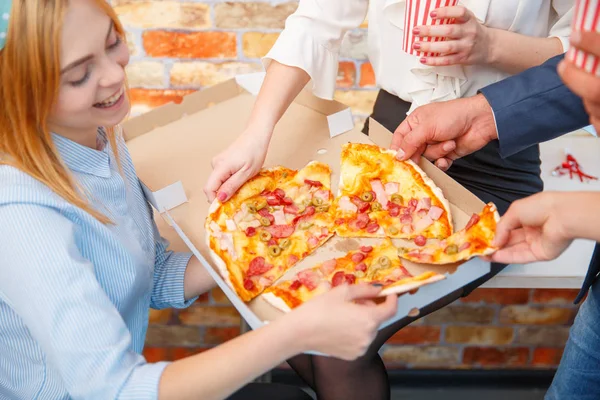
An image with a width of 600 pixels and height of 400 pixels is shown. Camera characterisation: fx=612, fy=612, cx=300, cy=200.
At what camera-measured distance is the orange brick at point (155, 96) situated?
7.00 feet

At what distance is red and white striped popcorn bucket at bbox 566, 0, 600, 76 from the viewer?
798mm

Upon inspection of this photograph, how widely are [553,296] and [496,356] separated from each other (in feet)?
1.06

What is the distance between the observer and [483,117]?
1337 mm

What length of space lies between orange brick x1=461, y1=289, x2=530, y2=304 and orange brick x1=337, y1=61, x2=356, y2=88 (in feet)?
2.76

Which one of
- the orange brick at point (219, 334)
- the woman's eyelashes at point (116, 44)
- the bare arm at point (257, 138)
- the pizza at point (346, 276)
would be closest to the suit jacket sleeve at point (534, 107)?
the pizza at point (346, 276)

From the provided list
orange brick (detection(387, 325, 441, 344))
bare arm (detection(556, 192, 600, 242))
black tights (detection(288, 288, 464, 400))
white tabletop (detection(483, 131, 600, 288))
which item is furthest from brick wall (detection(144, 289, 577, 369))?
bare arm (detection(556, 192, 600, 242))

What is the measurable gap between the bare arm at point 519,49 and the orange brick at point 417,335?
1.10 meters

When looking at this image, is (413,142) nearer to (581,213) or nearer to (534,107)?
(534,107)

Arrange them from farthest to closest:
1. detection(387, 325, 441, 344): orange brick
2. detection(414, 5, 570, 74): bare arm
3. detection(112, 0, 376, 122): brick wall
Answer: detection(387, 325, 441, 344): orange brick
detection(112, 0, 376, 122): brick wall
detection(414, 5, 570, 74): bare arm

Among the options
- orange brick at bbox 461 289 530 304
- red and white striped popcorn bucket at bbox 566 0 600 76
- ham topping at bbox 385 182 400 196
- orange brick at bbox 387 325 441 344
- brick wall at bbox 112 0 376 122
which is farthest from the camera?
orange brick at bbox 387 325 441 344

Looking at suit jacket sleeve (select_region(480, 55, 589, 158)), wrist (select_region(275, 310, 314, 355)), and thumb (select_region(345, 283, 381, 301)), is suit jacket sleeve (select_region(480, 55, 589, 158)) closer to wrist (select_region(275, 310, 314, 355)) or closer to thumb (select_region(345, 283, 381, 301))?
thumb (select_region(345, 283, 381, 301))

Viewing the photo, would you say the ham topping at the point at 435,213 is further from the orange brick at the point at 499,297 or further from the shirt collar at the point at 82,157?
the orange brick at the point at 499,297

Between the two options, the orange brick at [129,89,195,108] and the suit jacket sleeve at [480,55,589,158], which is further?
the orange brick at [129,89,195,108]

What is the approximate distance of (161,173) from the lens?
1.52 metres
